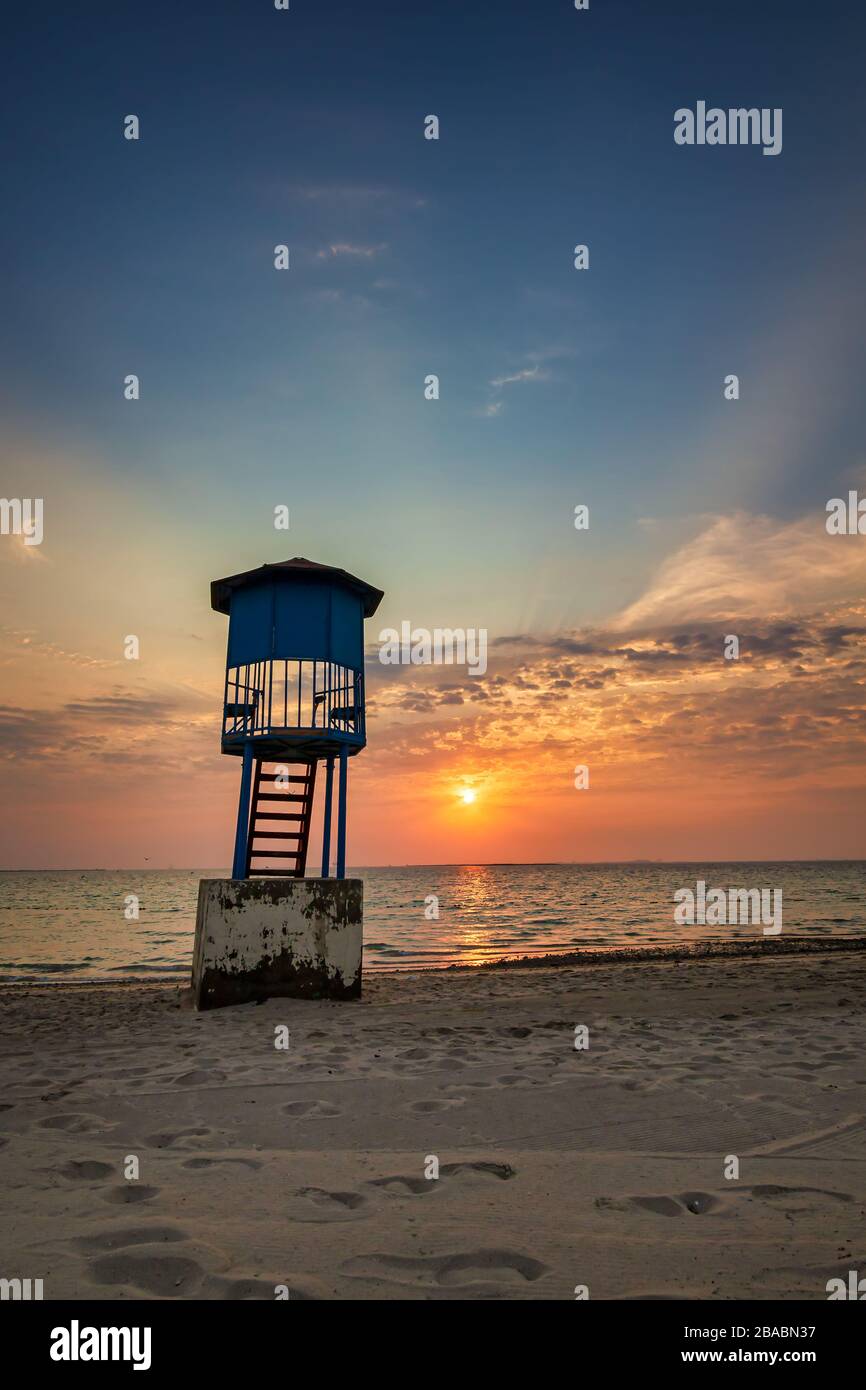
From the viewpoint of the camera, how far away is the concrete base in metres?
10.1

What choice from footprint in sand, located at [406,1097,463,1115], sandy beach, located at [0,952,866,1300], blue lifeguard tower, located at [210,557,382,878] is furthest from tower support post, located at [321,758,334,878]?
footprint in sand, located at [406,1097,463,1115]

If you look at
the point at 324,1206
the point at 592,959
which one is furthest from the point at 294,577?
the point at 592,959

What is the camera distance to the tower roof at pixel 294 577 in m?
12.1

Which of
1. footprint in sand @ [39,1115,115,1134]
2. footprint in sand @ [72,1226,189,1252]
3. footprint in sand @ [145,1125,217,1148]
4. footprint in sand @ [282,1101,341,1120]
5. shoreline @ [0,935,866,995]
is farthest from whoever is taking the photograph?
shoreline @ [0,935,866,995]

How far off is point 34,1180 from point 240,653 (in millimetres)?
8758

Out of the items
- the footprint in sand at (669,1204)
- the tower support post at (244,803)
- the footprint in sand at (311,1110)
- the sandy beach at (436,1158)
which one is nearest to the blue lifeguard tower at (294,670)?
the tower support post at (244,803)

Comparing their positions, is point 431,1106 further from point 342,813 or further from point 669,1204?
point 342,813

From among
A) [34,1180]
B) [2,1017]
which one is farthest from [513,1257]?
[2,1017]

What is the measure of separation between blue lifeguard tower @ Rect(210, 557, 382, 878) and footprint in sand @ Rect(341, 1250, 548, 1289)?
845 centimetres

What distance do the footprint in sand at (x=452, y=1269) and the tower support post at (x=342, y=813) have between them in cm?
853

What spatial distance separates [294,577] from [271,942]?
5.45 meters

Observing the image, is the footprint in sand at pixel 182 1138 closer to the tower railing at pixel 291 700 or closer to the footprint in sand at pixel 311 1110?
the footprint in sand at pixel 311 1110

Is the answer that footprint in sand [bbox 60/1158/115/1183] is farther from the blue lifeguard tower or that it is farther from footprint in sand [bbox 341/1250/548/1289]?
the blue lifeguard tower

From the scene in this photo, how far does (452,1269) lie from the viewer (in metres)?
3.25
